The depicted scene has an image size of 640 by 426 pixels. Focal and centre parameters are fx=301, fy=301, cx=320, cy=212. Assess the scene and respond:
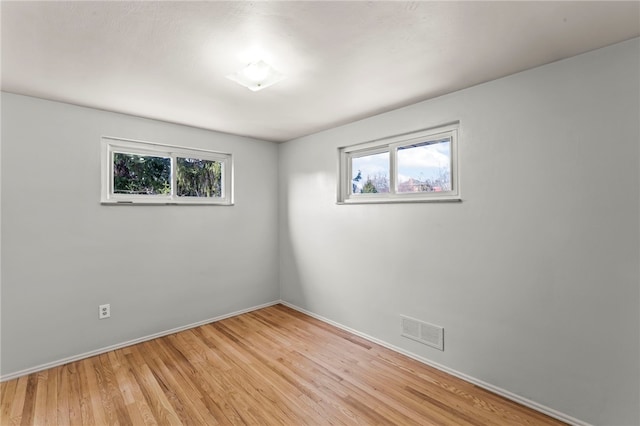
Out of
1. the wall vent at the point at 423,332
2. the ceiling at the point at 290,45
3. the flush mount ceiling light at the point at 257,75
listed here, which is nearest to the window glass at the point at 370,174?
the ceiling at the point at 290,45

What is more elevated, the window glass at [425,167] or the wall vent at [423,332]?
the window glass at [425,167]

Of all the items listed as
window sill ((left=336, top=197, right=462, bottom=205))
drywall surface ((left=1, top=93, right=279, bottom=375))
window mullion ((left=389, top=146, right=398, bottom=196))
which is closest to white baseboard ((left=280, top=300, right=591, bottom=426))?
window sill ((left=336, top=197, right=462, bottom=205))

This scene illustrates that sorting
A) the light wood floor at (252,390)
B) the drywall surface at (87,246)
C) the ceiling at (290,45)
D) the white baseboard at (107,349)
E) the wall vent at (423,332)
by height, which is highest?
the ceiling at (290,45)

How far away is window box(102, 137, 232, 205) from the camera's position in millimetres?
2900

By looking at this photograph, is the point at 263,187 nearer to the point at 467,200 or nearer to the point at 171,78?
the point at 171,78

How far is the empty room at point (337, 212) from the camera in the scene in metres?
1.66

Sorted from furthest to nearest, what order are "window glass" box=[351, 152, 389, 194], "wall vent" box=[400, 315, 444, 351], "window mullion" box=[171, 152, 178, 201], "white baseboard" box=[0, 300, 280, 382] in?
"window mullion" box=[171, 152, 178, 201], "window glass" box=[351, 152, 389, 194], "wall vent" box=[400, 315, 444, 351], "white baseboard" box=[0, 300, 280, 382]

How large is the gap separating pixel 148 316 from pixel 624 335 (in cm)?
373

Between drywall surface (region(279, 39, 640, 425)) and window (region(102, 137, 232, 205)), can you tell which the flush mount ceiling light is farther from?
window (region(102, 137, 232, 205))

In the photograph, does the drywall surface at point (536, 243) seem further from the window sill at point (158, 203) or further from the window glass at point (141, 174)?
the window glass at point (141, 174)

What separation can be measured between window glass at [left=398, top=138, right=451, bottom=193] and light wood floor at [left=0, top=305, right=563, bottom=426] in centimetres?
155

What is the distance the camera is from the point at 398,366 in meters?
2.52

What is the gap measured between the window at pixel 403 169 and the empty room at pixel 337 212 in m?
0.02

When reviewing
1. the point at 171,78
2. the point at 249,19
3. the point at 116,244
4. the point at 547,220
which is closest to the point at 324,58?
the point at 249,19
